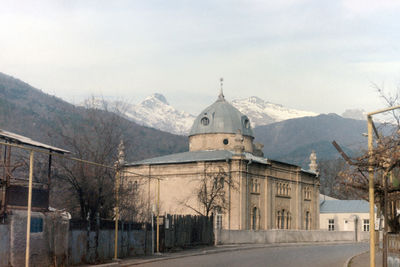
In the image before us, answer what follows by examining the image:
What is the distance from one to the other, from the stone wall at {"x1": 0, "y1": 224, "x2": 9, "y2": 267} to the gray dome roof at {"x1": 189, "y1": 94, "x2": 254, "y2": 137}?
50.4 meters

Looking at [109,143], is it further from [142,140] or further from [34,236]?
[142,140]

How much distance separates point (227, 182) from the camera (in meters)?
59.2

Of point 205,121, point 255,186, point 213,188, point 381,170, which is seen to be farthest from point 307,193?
point 381,170

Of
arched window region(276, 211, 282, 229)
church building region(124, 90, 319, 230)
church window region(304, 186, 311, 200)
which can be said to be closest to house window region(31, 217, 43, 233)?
church building region(124, 90, 319, 230)

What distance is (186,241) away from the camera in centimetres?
3919

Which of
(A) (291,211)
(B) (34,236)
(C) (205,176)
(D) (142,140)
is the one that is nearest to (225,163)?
(C) (205,176)

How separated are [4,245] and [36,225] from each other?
6.02ft

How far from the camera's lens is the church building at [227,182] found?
195ft

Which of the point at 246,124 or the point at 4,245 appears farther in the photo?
the point at 246,124

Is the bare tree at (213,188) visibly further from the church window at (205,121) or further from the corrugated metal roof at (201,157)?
the church window at (205,121)

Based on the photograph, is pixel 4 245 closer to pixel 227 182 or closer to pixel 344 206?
pixel 227 182

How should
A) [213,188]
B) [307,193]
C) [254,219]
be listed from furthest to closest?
[307,193] → [254,219] → [213,188]

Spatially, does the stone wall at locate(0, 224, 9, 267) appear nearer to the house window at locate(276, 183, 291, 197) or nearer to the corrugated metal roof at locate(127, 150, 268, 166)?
the corrugated metal roof at locate(127, 150, 268, 166)

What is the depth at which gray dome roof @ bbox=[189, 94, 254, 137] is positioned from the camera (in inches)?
2726
